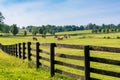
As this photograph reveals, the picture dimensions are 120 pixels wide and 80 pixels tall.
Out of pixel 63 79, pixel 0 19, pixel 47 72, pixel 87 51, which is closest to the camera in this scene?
pixel 87 51

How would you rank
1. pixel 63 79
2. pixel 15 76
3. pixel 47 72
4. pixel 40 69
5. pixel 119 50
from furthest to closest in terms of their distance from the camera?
1. pixel 40 69
2. pixel 47 72
3. pixel 15 76
4. pixel 63 79
5. pixel 119 50

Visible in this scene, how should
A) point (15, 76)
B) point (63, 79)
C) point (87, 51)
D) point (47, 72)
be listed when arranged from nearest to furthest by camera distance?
point (87, 51) → point (63, 79) → point (15, 76) → point (47, 72)

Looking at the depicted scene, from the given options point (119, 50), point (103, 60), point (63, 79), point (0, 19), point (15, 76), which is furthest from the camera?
point (0, 19)

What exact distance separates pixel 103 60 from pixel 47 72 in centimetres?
601

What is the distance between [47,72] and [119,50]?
23.3 ft

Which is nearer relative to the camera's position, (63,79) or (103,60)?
(103,60)

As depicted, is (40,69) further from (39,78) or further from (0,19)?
(0,19)

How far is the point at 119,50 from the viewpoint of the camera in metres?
10.8

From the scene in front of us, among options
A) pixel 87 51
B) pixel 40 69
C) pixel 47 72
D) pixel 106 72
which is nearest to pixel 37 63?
pixel 40 69

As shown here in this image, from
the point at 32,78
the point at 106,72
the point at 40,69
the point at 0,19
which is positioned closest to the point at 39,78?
the point at 32,78

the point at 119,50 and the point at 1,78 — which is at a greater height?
the point at 119,50

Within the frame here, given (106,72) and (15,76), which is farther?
(15,76)

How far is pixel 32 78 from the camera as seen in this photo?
593 inches

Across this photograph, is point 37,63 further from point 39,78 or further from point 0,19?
point 0,19
